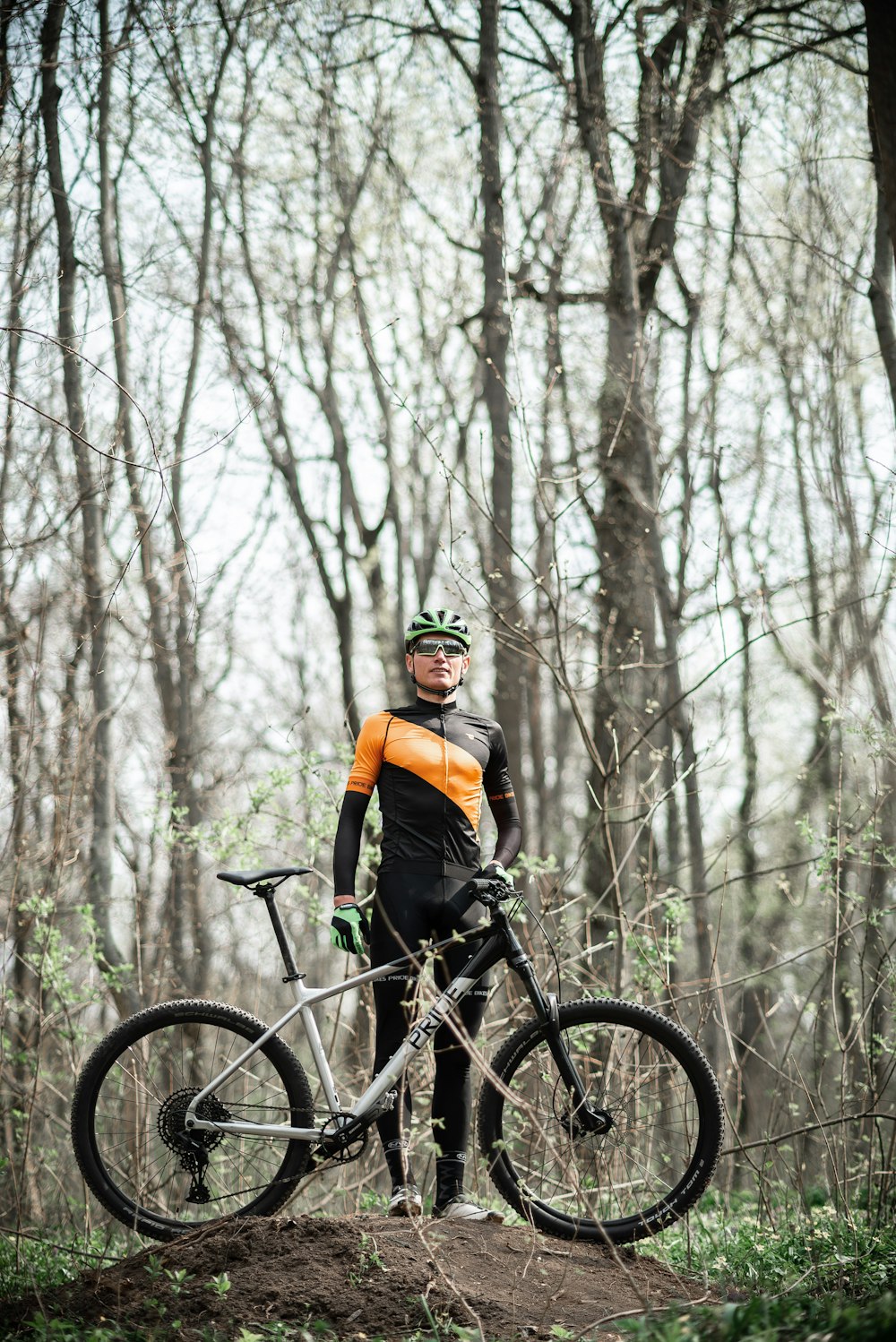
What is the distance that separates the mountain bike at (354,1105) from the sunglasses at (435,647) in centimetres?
91

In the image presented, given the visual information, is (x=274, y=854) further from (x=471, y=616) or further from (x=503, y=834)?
(x=503, y=834)

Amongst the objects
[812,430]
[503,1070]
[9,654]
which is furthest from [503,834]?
[812,430]

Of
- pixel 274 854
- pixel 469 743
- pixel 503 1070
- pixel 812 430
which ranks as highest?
pixel 812 430

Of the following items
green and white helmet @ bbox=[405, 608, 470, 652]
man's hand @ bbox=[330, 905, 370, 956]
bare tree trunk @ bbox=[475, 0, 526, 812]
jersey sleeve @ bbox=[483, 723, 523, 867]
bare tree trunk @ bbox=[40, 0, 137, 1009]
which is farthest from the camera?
bare tree trunk @ bbox=[475, 0, 526, 812]

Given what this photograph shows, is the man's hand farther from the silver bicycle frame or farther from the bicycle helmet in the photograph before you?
the bicycle helmet

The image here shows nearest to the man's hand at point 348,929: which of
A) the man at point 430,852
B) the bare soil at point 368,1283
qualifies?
the man at point 430,852

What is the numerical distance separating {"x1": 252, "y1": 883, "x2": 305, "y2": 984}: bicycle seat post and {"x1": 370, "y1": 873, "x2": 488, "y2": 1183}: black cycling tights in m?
0.31

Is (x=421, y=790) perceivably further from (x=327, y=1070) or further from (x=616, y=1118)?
(x=616, y=1118)

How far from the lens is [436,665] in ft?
14.4

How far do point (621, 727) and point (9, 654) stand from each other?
4.21 m

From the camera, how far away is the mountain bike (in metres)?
3.80

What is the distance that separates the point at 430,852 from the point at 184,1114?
127 cm

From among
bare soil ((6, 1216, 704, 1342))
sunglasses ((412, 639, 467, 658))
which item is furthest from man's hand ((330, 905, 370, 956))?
sunglasses ((412, 639, 467, 658))

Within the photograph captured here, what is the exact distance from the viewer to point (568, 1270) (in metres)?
3.59
